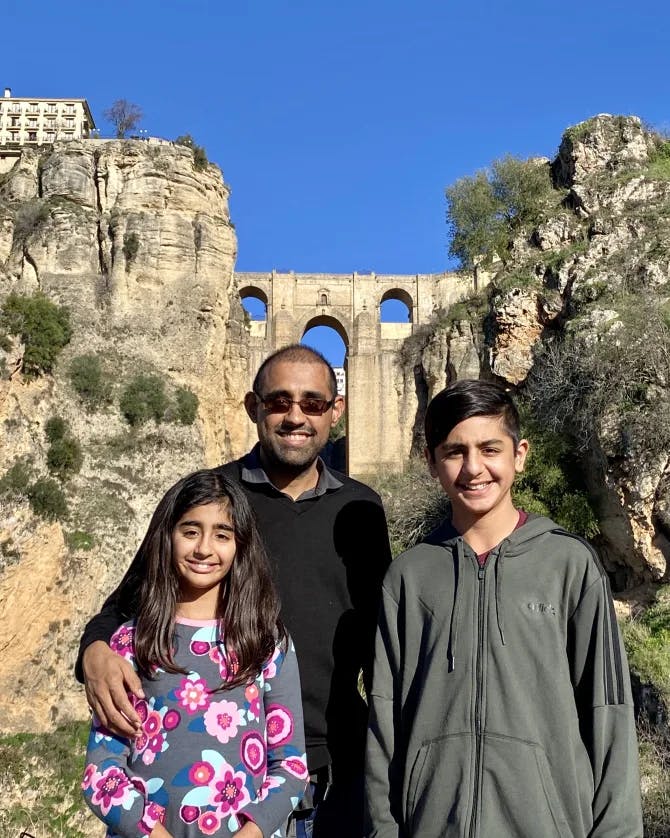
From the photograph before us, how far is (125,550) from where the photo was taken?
16.6 metres

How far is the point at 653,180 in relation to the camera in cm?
1559

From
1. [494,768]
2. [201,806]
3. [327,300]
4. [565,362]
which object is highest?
[327,300]

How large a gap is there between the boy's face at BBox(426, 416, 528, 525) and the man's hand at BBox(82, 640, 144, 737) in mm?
1137

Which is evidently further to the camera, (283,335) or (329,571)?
(283,335)

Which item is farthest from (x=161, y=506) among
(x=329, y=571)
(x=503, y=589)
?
(x=503, y=589)

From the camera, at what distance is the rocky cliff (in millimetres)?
11828

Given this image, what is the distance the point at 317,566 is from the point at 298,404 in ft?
1.97

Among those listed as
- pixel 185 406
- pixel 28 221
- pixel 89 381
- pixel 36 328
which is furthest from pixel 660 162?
pixel 28 221

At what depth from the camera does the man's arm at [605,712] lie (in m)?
1.98

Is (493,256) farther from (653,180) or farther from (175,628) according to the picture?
(175,628)

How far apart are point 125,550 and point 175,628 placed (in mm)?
15026

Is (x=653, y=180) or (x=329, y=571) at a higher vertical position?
(x=653, y=180)

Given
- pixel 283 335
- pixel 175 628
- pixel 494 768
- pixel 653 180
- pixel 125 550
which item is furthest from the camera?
pixel 283 335

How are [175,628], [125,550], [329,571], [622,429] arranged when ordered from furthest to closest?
[125,550] → [622,429] → [329,571] → [175,628]
